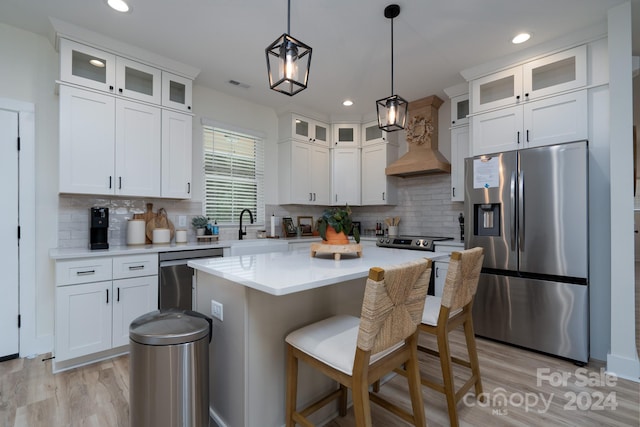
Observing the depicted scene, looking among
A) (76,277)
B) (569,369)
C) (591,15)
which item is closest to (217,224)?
(76,277)

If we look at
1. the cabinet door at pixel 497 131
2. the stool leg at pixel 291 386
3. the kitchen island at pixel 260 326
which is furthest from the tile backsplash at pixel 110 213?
the cabinet door at pixel 497 131

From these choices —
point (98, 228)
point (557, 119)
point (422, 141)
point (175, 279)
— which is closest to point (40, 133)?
point (98, 228)

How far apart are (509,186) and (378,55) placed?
1.78 m

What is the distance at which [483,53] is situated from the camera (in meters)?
2.97

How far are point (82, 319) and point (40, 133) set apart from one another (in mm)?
1712

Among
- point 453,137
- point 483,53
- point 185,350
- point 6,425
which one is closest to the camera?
point 185,350

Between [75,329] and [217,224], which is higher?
[217,224]

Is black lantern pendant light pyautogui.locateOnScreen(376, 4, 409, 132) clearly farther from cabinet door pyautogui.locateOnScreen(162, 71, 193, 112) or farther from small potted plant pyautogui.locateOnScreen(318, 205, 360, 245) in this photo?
cabinet door pyautogui.locateOnScreen(162, 71, 193, 112)

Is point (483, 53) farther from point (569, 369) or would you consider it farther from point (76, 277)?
point (76, 277)

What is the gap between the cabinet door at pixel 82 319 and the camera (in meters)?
2.34

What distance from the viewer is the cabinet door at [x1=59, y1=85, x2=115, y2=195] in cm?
258

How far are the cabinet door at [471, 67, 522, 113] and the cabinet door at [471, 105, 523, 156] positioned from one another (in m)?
0.09

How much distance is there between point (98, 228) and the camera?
2.73m

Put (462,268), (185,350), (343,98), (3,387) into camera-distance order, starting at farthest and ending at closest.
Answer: (343,98)
(3,387)
(462,268)
(185,350)
